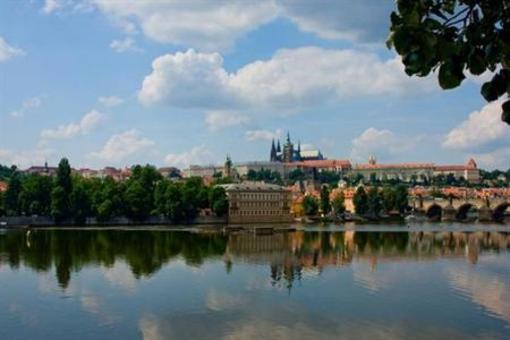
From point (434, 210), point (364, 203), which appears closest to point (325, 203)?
point (364, 203)

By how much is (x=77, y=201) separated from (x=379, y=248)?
46.6 meters

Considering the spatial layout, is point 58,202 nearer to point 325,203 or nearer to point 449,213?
point 325,203

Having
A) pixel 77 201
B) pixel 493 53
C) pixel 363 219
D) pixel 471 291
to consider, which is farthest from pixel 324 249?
pixel 363 219

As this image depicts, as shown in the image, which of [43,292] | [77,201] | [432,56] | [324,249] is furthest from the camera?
[77,201]

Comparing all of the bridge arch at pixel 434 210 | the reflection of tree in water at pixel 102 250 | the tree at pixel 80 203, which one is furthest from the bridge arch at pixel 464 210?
the reflection of tree in water at pixel 102 250

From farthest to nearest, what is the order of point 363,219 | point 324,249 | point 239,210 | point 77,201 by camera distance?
point 363,219 → point 239,210 → point 77,201 → point 324,249

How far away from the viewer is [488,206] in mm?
128875

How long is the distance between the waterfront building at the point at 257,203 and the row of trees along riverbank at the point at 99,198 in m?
8.54

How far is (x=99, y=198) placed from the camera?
9256cm

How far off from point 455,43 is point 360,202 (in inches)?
4983

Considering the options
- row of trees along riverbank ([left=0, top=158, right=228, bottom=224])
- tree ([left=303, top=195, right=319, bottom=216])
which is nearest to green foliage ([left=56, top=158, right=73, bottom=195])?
row of trees along riverbank ([left=0, top=158, right=228, bottom=224])

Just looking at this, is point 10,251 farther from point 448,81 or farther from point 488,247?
point 448,81

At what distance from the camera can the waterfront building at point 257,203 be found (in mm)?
110812

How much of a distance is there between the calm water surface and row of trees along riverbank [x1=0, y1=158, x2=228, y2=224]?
Answer: 32.8 metres
